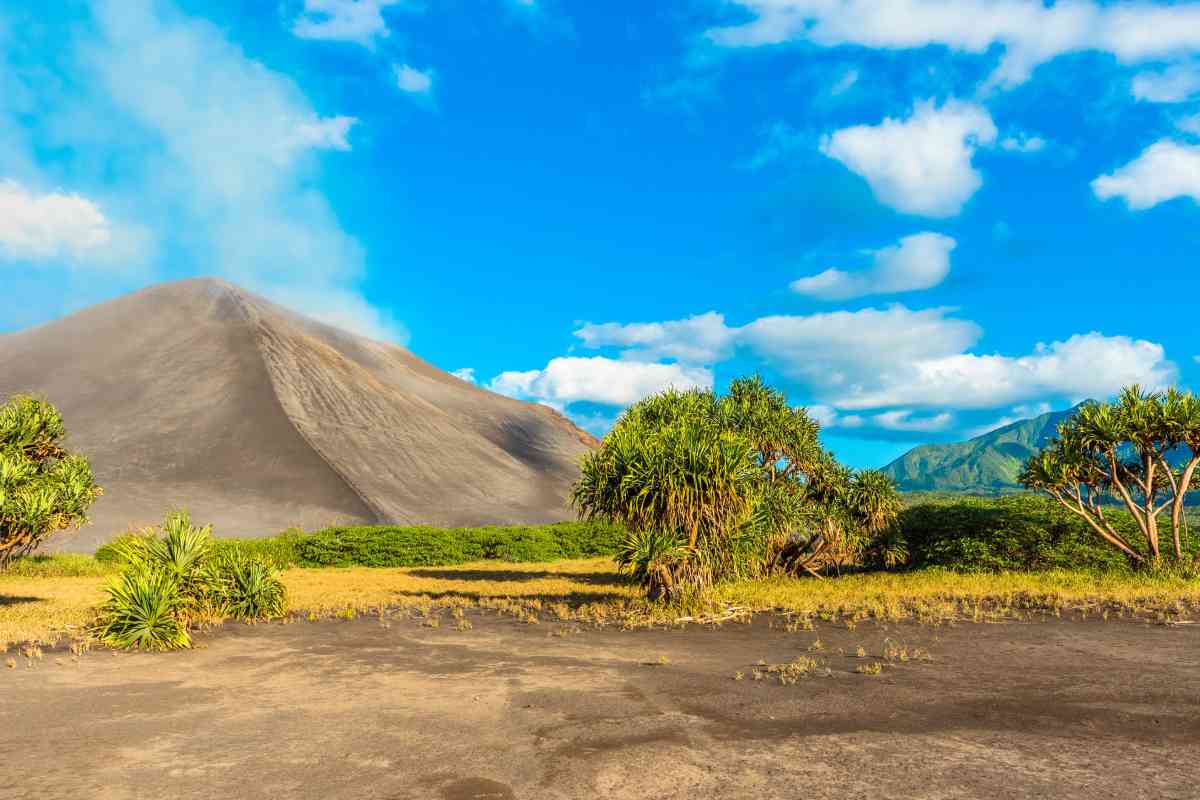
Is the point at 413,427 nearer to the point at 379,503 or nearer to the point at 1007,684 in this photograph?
the point at 379,503

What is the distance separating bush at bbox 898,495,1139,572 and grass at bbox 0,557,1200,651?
1113mm

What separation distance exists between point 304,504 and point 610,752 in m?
65.1

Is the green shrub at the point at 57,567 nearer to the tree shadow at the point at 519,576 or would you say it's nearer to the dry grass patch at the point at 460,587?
the dry grass patch at the point at 460,587

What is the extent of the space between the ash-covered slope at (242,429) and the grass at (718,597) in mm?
34673

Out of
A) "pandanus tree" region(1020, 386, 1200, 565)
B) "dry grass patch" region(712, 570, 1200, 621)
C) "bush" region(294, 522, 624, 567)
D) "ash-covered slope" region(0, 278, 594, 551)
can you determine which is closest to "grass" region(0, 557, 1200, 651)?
"dry grass patch" region(712, 570, 1200, 621)

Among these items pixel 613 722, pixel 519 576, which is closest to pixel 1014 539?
pixel 519 576

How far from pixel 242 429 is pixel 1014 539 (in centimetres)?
7215

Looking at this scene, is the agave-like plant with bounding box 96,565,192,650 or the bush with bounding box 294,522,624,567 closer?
the agave-like plant with bounding box 96,565,192,650

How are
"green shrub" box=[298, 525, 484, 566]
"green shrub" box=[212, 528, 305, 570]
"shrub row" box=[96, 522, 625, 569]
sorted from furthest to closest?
"green shrub" box=[298, 525, 484, 566]
"shrub row" box=[96, 522, 625, 569]
"green shrub" box=[212, 528, 305, 570]

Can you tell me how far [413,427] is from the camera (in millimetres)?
90688

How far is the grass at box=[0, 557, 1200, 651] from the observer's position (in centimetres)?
1872

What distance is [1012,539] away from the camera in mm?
28500

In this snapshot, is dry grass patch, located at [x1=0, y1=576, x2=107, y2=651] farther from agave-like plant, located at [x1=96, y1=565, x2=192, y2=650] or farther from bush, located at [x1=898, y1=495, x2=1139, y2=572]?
bush, located at [x1=898, y1=495, x2=1139, y2=572]

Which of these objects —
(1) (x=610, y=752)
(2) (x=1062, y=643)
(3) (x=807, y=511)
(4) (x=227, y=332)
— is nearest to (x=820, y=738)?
(1) (x=610, y=752)
